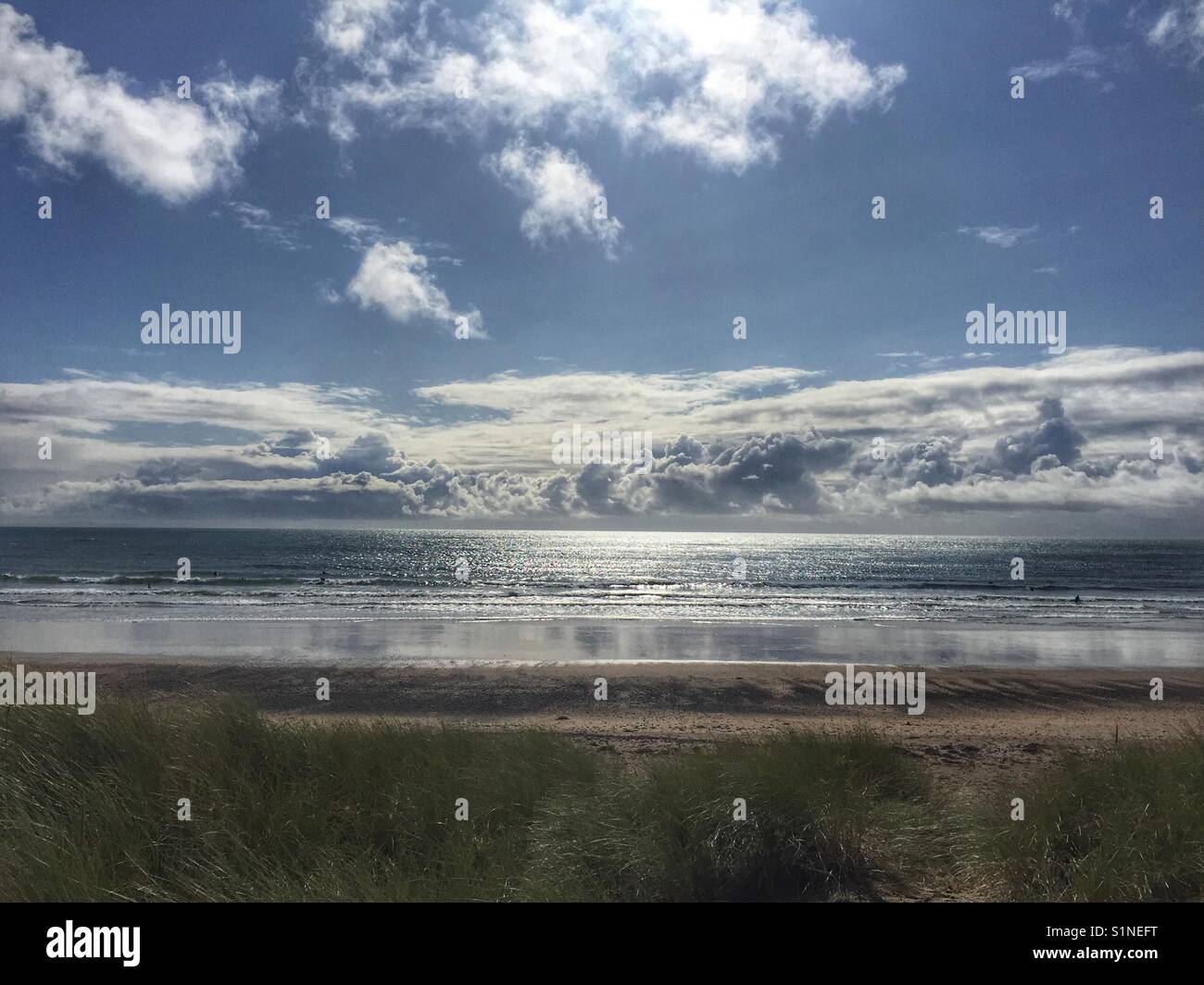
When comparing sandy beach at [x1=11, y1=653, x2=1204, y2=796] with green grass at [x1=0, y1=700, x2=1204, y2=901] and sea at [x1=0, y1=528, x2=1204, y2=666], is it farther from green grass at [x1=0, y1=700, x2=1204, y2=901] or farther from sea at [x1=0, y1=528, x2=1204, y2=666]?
sea at [x1=0, y1=528, x2=1204, y2=666]

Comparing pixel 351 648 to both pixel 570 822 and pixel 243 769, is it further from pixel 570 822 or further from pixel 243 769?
pixel 570 822

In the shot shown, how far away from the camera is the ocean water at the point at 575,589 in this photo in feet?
104

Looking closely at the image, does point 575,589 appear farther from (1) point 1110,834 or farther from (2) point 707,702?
(1) point 1110,834

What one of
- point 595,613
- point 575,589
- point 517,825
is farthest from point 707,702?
point 575,589

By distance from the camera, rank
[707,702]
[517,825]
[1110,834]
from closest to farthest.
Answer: [1110,834] → [517,825] → [707,702]

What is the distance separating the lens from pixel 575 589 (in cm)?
4791

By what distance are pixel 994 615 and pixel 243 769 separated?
33.8m

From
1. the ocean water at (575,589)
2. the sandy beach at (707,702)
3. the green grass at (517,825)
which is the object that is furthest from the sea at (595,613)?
the green grass at (517,825)

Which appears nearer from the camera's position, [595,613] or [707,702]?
[707,702]

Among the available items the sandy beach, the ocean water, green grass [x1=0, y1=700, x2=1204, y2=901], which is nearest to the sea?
the ocean water

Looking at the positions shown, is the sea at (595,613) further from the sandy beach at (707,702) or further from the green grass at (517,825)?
the green grass at (517,825)

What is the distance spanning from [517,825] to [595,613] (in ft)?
90.5
